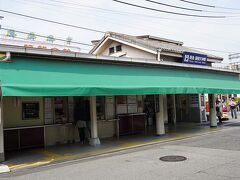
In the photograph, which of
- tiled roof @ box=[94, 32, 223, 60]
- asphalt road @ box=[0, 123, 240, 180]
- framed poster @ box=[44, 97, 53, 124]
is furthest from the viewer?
tiled roof @ box=[94, 32, 223, 60]

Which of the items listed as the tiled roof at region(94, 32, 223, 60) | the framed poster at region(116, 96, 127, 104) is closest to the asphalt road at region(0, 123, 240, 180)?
the framed poster at region(116, 96, 127, 104)

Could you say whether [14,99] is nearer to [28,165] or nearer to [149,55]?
[28,165]

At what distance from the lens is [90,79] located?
38.3 feet

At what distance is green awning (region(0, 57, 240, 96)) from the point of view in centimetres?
970

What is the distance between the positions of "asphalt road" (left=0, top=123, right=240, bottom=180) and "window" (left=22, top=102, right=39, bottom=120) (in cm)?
379

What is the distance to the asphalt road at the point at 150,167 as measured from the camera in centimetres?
730

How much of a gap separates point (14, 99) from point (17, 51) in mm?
3073

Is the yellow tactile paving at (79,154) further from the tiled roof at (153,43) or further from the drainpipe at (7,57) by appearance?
the tiled roof at (153,43)

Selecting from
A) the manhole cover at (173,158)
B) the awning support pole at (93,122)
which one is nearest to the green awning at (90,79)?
the awning support pole at (93,122)

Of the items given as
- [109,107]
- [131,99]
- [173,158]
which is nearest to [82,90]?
[173,158]

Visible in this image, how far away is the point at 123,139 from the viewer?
48.0 feet

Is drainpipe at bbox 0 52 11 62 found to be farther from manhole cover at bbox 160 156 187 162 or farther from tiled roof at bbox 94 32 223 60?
tiled roof at bbox 94 32 223 60

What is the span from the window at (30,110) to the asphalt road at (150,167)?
12.4 feet

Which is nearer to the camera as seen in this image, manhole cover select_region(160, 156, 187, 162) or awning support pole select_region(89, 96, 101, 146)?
manhole cover select_region(160, 156, 187, 162)
